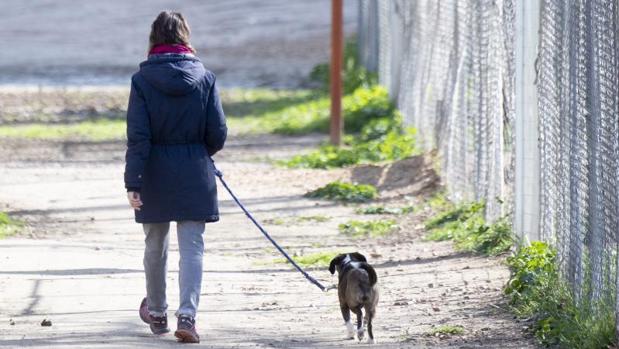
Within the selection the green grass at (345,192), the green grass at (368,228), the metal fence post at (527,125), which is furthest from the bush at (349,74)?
the metal fence post at (527,125)

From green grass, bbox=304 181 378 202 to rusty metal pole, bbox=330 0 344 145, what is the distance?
361 centimetres

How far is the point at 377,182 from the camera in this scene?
14352 mm

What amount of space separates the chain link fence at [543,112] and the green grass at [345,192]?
2.47ft

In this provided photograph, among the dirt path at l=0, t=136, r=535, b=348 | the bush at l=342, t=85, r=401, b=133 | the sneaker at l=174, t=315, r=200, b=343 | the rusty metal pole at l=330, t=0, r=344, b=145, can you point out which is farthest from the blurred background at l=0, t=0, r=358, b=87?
the sneaker at l=174, t=315, r=200, b=343

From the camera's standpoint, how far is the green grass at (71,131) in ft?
60.7

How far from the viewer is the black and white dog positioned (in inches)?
294

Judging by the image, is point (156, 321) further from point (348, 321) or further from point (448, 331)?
point (448, 331)

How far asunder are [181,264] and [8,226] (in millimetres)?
4440

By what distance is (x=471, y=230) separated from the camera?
10.7 m

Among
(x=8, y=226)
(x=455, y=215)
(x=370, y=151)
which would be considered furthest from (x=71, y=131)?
(x=455, y=215)

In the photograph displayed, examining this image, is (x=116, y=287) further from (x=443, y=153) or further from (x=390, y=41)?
(x=390, y=41)

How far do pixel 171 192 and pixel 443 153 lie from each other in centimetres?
645

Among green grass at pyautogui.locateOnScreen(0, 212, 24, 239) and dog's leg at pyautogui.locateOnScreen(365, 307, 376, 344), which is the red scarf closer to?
dog's leg at pyautogui.locateOnScreen(365, 307, 376, 344)

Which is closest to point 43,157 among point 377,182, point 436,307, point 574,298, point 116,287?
point 377,182
